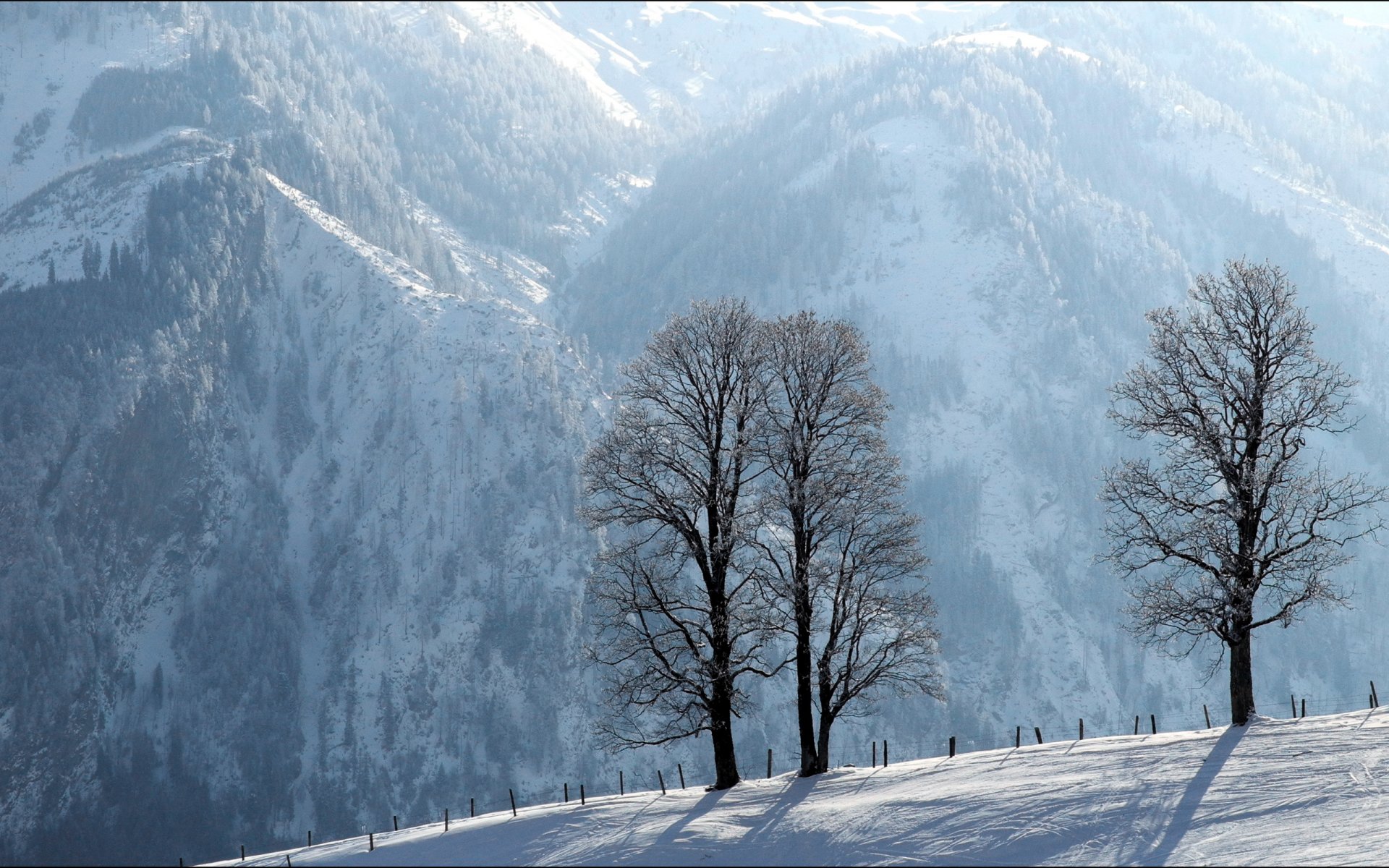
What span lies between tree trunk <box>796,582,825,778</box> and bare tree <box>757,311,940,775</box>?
0.04 m

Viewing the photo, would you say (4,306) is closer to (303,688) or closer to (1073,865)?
(303,688)

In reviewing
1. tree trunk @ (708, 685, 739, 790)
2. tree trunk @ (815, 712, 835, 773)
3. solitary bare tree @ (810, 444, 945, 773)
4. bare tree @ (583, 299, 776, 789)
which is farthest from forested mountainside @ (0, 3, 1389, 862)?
bare tree @ (583, 299, 776, 789)

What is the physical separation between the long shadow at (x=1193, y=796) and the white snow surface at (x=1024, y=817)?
0.05 meters

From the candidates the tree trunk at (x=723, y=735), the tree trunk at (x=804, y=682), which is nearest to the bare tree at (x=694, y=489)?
the tree trunk at (x=723, y=735)

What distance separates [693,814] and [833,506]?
941cm

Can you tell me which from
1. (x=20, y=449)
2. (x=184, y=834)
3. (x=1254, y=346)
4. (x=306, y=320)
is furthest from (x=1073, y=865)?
(x=306, y=320)

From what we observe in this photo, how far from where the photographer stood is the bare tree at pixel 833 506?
31.2 meters

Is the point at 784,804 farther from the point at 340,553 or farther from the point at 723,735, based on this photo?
the point at 340,553

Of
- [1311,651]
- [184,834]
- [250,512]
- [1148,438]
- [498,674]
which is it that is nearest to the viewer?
[184,834]

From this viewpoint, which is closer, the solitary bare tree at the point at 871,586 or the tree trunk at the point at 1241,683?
the solitary bare tree at the point at 871,586

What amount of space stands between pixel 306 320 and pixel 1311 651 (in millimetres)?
170683

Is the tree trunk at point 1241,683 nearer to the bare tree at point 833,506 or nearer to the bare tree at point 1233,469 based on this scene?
the bare tree at point 1233,469

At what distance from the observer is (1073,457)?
183625mm

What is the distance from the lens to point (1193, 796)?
83.5 feet
